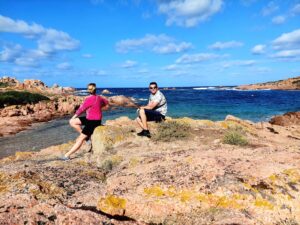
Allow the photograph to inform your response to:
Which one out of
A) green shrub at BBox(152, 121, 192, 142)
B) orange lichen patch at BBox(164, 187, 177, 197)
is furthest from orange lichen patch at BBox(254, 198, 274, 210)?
green shrub at BBox(152, 121, 192, 142)

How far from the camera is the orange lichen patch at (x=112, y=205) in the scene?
19.4 ft

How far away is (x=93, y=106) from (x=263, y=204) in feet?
24.8

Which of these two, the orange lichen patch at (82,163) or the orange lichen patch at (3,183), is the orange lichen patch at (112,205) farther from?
the orange lichen patch at (82,163)

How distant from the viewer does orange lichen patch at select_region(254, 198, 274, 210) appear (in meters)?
5.97

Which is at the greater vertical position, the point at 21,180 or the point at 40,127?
the point at 21,180

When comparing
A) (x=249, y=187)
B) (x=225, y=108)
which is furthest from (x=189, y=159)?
(x=225, y=108)

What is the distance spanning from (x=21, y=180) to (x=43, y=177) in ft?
2.14

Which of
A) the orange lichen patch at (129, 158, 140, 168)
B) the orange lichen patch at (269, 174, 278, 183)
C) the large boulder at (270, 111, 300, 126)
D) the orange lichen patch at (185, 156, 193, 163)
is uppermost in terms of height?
the orange lichen patch at (185, 156, 193, 163)

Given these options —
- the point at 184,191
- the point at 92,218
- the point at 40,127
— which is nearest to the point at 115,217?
the point at 92,218

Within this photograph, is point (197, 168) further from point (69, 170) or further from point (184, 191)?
point (69, 170)

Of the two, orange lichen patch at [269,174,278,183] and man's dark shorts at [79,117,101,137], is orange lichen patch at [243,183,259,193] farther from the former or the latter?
man's dark shorts at [79,117,101,137]

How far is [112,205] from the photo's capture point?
238 inches

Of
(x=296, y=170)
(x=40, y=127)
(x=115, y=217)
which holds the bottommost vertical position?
(x=40, y=127)

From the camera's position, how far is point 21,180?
22.1ft
